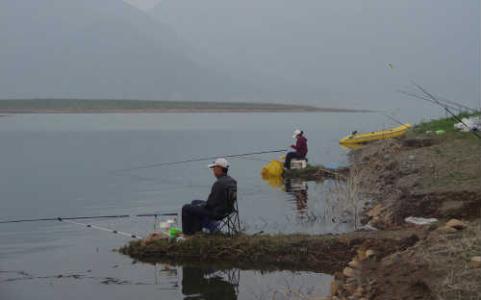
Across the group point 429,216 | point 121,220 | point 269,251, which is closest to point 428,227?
point 429,216

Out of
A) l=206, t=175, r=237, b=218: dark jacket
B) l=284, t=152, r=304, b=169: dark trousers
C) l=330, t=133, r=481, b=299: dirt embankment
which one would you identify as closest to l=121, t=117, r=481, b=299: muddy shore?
l=330, t=133, r=481, b=299: dirt embankment

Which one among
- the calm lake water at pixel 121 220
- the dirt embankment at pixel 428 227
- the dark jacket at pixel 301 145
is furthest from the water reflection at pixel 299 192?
the dirt embankment at pixel 428 227

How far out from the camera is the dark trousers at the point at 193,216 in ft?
35.7

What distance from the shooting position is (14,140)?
4906 cm

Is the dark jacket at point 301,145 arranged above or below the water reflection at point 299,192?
above

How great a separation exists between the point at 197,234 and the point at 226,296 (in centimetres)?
170

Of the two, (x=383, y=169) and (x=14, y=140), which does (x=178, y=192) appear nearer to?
(x=383, y=169)

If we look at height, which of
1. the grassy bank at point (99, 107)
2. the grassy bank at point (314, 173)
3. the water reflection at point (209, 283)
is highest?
the grassy bank at point (99, 107)

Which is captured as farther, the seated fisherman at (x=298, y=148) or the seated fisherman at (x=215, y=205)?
the seated fisherman at (x=298, y=148)

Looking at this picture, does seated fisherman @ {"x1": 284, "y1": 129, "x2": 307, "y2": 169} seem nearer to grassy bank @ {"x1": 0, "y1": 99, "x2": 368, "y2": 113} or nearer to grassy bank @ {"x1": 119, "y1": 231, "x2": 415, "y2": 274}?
grassy bank @ {"x1": 119, "y1": 231, "x2": 415, "y2": 274}

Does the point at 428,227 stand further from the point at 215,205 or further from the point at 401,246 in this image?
the point at 215,205

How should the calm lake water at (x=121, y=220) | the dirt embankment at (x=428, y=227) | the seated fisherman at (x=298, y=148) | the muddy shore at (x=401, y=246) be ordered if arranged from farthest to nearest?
1. the seated fisherman at (x=298, y=148)
2. the calm lake water at (x=121, y=220)
3. the muddy shore at (x=401, y=246)
4. the dirt embankment at (x=428, y=227)

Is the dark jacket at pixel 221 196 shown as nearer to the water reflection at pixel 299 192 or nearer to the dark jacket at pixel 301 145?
the water reflection at pixel 299 192

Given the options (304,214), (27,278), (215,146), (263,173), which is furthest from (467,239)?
(215,146)
